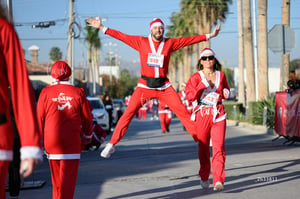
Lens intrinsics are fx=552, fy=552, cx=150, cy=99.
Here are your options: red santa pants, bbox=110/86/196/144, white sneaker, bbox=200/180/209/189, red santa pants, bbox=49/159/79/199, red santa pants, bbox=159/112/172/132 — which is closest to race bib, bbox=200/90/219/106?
red santa pants, bbox=110/86/196/144

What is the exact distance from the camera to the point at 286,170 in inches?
392

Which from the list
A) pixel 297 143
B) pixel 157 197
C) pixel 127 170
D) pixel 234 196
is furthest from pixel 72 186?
pixel 297 143

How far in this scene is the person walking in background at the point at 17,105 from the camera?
3369 mm

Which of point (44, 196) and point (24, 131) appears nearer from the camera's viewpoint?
point (24, 131)

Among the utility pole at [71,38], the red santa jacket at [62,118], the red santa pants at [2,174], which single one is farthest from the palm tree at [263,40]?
the red santa pants at [2,174]

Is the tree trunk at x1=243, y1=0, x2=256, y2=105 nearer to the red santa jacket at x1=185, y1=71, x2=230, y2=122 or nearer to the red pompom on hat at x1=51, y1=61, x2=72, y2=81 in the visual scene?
the red santa jacket at x1=185, y1=71, x2=230, y2=122

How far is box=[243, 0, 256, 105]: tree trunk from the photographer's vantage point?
103 ft

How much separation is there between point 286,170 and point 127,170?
301 cm

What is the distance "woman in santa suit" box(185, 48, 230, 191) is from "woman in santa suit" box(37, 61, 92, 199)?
88.2 inches

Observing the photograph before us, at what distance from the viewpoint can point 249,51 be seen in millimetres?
31469

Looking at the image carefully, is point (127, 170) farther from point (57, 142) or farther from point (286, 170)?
point (57, 142)

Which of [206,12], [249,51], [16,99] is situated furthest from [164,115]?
[206,12]

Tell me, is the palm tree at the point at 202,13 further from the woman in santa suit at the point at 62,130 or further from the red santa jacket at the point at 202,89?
the woman in santa suit at the point at 62,130

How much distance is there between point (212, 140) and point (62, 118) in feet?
8.48
